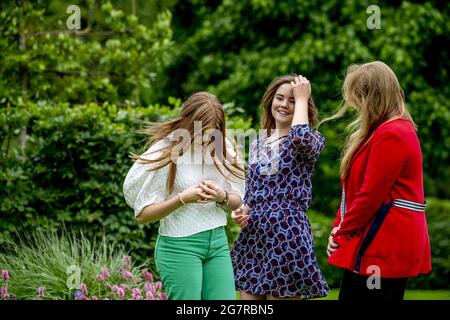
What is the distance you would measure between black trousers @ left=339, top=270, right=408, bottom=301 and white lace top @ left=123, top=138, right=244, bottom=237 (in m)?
0.73

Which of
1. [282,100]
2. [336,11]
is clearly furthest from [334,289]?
[282,100]

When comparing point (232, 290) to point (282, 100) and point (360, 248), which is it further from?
point (282, 100)

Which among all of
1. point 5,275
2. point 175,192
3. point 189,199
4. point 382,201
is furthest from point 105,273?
point 382,201

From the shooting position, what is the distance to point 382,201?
3322mm

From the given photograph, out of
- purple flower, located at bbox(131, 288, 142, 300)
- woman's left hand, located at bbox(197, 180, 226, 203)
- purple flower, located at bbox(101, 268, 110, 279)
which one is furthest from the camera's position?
purple flower, located at bbox(101, 268, 110, 279)

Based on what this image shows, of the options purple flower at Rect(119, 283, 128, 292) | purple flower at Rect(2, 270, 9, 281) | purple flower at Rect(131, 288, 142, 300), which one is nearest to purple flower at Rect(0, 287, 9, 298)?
purple flower at Rect(2, 270, 9, 281)

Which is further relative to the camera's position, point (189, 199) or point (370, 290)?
Answer: point (189, 199)

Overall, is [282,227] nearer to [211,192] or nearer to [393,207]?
[211,192]

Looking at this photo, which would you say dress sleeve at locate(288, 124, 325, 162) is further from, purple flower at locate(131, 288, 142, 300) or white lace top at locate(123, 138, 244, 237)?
purple flower at locate(131, 288, 142, 300)

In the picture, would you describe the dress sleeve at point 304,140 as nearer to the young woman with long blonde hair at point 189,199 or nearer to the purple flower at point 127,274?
the young woman with long blonde hair at point 189,199

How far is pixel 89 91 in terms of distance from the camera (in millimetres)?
8031

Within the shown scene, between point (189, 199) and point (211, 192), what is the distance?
115 millimetres

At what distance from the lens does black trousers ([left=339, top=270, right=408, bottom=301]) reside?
11.0ft

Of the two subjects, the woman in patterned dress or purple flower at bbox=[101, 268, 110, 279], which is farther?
purple flower at bbox=[101, 268, 110, 279]
